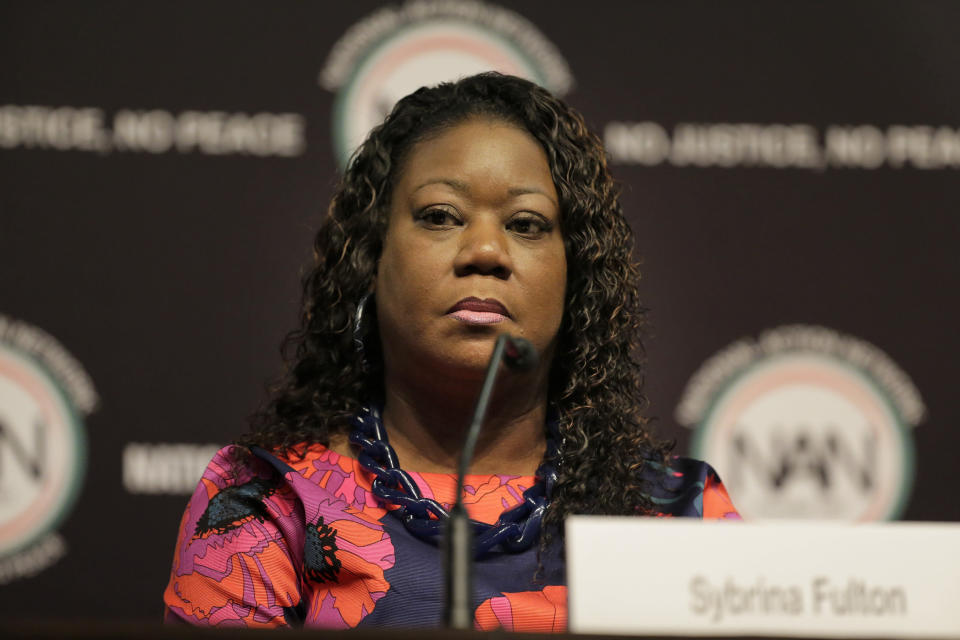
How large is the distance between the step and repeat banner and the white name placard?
56.3 inches

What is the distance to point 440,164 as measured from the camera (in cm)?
187

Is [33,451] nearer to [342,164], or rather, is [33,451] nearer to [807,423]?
[342,164]

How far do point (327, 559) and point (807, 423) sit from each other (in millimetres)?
1381

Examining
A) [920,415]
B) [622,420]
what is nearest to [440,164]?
[622,420]

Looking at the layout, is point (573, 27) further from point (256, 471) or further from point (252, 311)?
point (256, 471)

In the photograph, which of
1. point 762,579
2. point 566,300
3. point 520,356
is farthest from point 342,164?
point 762,579

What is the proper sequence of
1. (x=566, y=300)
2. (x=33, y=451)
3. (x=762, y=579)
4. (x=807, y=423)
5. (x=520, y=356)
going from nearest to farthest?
(x=762, y=579) → (x=520, y=356) → (x=566, y=300) → (x=33, y=451) → (x=807, y=423)

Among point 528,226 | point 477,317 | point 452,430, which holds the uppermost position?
point 528,226

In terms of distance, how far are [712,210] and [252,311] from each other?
1.07 m

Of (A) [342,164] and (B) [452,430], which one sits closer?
(B) [452,430]

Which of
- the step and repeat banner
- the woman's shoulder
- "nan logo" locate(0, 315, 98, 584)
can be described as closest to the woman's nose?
the woman's shoulder

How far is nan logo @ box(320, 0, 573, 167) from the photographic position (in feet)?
8.79

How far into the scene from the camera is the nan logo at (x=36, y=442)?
8.23 ft

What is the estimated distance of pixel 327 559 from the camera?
5.53ft
